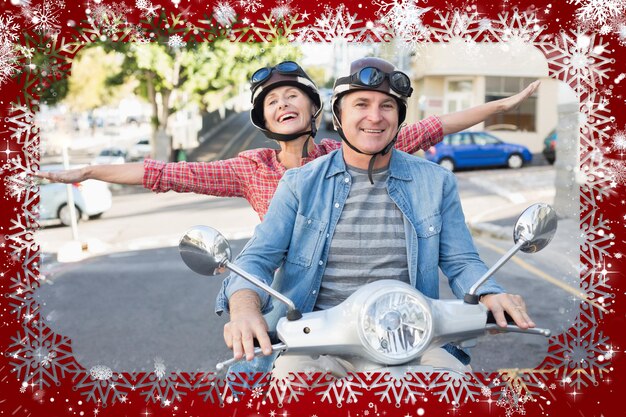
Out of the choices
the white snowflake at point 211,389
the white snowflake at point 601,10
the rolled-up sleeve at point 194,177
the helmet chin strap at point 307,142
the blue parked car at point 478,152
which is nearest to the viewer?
the white snowflake at point 211,389

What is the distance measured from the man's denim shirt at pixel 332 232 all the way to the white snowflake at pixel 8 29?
45.4 inches

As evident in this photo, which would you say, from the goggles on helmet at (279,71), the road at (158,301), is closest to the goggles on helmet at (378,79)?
the goggles on helmet at (279,71)

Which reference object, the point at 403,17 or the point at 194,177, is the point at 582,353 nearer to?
the point at 403,17

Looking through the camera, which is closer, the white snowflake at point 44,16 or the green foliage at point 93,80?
the white snowflake at point 44,16

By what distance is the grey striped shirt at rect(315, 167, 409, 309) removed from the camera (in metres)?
2.18

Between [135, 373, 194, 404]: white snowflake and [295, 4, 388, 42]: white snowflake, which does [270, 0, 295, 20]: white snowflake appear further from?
[135, 373, 194, 404]: white snowflake

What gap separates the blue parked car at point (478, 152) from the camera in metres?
18.8

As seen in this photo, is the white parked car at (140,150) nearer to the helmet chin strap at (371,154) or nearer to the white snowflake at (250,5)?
the white snowflake at (250,5)

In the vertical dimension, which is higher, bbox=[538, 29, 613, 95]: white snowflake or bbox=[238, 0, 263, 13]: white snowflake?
bbox=[238, 0, 263, 13]: white snowflake

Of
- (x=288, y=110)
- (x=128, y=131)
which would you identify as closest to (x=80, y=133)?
(x=128, y=131)

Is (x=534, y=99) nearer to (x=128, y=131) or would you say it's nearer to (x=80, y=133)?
(x=128, y=131)

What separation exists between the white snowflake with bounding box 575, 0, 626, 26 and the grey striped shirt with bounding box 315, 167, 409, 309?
1.03m

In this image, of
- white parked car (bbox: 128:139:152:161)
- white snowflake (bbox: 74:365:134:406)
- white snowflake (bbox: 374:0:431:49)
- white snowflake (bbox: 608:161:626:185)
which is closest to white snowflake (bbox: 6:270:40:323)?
white snowflake (bbox: 74:365:134:406)

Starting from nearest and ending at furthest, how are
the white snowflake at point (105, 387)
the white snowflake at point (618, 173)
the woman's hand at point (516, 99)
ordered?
the white snowflake at point (105, 387)
the white snowflake at point (618, 173)
the woman's hand at point (516, 99)
